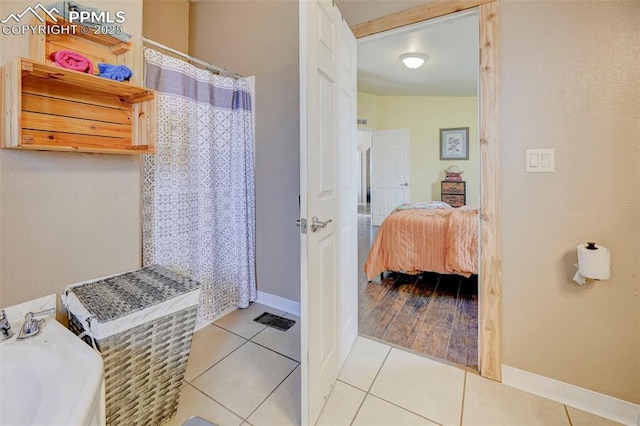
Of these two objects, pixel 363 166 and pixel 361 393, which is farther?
pixel 363 166

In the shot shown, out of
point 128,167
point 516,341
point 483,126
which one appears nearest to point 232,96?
point 128,167

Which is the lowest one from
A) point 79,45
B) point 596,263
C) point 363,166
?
point 596,263

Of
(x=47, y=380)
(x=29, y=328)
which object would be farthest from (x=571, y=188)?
(x=29, y=328)

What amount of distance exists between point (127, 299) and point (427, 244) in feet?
8.58

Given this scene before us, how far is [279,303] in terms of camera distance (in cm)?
259

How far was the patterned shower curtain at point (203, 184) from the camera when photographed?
193 cm

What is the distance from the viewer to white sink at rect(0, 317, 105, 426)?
761mm

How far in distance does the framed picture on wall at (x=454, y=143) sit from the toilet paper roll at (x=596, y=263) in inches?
197

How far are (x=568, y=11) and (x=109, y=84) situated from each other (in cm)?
216

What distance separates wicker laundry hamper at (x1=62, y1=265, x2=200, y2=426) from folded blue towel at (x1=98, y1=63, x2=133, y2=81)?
37.1 inches

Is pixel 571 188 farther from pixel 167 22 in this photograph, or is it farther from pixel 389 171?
pixel 389 171

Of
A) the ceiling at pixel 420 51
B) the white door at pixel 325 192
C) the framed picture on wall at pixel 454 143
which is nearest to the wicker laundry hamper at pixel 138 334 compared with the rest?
the white door at pixel 325 192

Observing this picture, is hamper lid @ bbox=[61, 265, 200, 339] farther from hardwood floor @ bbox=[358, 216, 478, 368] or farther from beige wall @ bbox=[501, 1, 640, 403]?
beige wall @ bbox=[501, 1, 640, 403]

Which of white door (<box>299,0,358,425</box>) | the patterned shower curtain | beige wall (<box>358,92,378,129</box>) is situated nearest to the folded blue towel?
the patterned shower curtain
